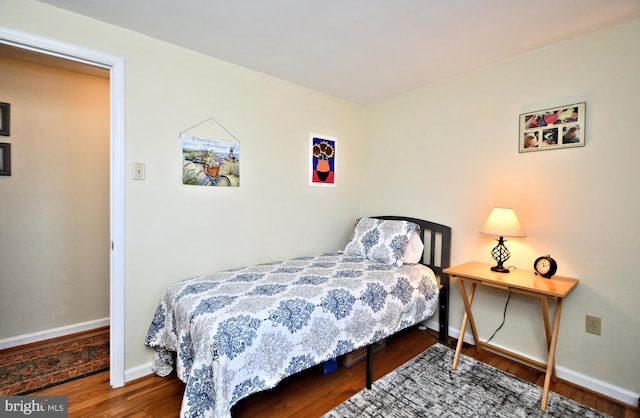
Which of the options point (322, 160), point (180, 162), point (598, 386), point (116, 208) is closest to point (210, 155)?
point (180, 162)

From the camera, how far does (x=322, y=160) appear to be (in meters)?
3.08

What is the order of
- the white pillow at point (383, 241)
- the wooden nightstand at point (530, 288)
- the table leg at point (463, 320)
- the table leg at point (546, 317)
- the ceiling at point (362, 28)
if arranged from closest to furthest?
the ceiling at point (362, 28) < the wooden nightstand at point (530, 288) < the table leg at point (546, 317) < the table leg at point (463, 320) < the white pillow at point (383, 241)

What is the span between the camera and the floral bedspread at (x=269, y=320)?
135cm

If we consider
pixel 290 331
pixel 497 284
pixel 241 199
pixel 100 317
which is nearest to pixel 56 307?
pixel 100 317

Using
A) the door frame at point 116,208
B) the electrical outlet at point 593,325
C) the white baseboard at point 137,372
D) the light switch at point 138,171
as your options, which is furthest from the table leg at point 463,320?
the light switch at point 138,171

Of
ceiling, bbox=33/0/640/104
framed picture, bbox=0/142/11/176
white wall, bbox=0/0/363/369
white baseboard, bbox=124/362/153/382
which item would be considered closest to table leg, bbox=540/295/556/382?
ceiling, bbox=33/0/640/104

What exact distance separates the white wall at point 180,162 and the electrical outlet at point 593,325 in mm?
2221

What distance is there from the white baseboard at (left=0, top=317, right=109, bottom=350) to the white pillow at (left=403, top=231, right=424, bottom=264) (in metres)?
2.99

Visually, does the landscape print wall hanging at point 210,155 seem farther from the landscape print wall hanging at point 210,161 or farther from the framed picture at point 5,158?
the framed picture at point 5,158

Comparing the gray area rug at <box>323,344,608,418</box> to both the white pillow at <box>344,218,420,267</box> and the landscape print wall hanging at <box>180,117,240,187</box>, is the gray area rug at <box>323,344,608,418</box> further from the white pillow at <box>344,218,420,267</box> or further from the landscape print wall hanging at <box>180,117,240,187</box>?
the landscape print wall hanging at <box>180,117,240,187</box>

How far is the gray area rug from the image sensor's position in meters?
1.68

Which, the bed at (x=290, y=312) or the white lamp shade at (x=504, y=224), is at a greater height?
the white lamp shade at (x=504, y=224)

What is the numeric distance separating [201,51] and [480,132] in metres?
2.38

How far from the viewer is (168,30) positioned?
6.30ft
